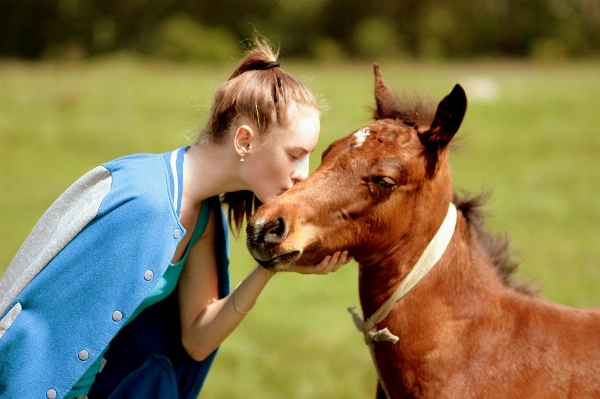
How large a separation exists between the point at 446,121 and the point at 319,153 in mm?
12175

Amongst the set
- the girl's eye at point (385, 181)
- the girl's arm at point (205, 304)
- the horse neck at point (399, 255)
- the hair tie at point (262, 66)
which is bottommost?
the girl's arm at point (205, 304)

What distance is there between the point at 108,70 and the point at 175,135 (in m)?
6.39

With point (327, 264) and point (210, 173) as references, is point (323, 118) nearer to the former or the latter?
point (210, 173)

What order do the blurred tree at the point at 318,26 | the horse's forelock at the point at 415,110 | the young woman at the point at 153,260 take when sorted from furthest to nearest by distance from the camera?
1. the blurred tree at the point at 318,26
2. the horse's forelock at the point at 415,110
3. the young woman at the point at 153,260

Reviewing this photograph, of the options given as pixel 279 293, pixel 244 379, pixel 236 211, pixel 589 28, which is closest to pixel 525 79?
pixel 279 293

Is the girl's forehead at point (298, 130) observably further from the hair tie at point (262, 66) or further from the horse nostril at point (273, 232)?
the horse nostril at point (273, 232)

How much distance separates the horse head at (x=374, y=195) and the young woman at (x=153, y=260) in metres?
0.15

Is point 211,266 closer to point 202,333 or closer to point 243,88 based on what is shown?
point 202,333

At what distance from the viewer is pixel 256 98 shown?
3188 millimetres

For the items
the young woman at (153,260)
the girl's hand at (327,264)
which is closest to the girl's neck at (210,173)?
the young woman at (153,260)

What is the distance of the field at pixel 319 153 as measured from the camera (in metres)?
6.59

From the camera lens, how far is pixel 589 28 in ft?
144

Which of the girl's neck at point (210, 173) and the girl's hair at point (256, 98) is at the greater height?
the girl's hair at point (256, 98)

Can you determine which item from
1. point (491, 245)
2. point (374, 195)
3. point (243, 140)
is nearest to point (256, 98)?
point (243, 140)
